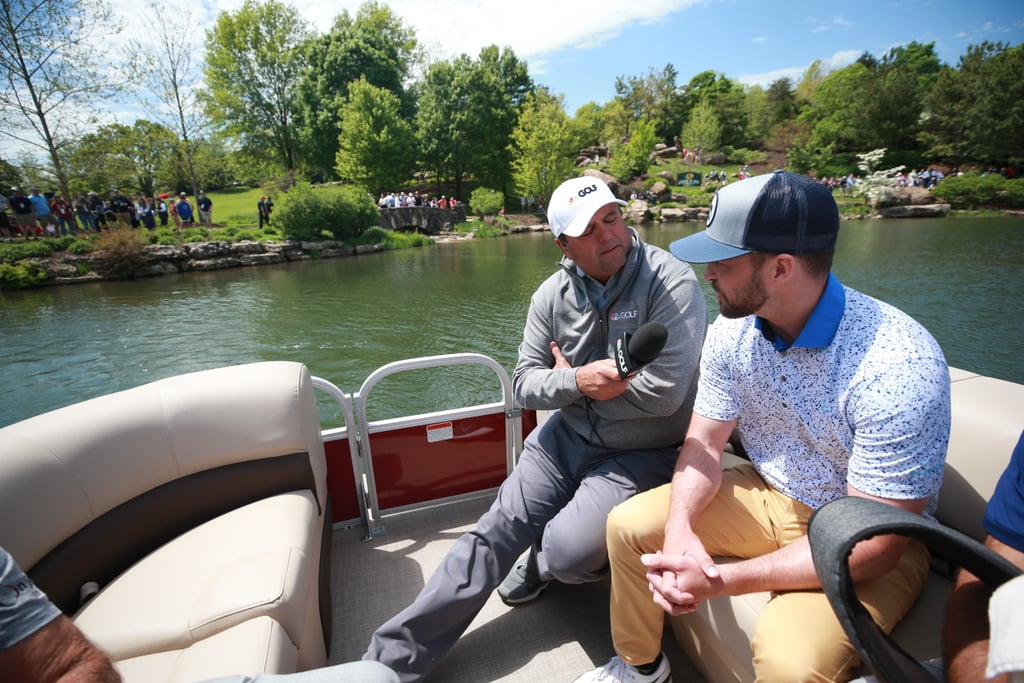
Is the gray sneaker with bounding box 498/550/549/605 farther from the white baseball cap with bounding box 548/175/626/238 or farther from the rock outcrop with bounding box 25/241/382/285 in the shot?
the rock outcrop with bounding box 25/241/382/285

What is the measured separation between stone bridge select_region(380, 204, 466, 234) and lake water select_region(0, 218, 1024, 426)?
7369mm

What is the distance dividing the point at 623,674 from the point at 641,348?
1.07 meters

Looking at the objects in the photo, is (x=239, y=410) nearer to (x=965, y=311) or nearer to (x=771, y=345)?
(x=771, y=345)

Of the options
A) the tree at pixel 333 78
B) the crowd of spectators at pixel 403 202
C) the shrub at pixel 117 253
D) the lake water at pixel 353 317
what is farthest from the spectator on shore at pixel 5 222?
the tree at pixel 333 78

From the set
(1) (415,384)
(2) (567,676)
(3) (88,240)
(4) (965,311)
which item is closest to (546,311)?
(2) (567,676)

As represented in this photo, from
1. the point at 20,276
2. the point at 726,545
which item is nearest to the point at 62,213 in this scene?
the point at 20,276

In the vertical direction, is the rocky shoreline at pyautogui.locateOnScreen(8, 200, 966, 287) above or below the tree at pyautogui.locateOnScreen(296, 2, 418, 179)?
below

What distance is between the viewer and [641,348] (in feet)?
5.33

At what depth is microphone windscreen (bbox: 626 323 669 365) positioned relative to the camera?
1624 millimetres

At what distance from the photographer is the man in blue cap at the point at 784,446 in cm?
126

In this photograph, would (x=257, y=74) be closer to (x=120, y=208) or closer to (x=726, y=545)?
(x=120, y=208)

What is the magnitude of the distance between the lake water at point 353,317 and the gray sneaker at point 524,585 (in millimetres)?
5497

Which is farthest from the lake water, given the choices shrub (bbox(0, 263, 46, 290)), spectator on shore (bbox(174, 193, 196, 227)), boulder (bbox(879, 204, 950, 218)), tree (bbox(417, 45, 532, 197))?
tree (bbox(417, 45, 532, 197))

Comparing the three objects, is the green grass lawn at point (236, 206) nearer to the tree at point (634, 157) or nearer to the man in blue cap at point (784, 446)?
the man in blue cap at point (784, 446)
